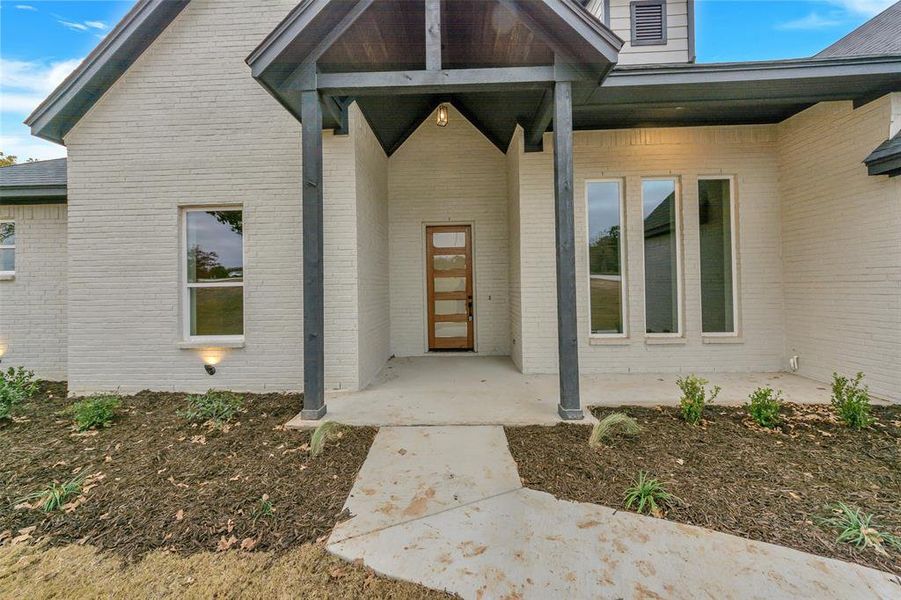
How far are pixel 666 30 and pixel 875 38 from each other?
2.55m

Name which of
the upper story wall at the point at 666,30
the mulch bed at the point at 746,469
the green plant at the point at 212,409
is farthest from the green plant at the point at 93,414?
the upper story wall at the point at 666,30

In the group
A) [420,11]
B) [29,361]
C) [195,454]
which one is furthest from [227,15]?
[29,361]

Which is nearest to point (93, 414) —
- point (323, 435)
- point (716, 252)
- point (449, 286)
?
point (323, 435)

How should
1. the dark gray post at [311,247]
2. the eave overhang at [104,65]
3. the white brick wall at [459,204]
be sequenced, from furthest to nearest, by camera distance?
the white brick wall at [459,204] → the eave overhang at [104,65] → the dark gray post at [311,247]

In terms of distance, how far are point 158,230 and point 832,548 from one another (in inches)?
274

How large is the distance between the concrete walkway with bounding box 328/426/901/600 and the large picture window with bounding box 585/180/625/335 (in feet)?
11.8

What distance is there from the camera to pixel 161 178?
16.2 feet

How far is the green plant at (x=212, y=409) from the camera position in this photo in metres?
3.88

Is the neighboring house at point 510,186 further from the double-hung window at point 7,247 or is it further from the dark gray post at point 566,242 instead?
the double-hung window at point 7,247

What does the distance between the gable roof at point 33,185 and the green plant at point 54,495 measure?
15.5 ft

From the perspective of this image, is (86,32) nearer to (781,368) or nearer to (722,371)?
(722,371)

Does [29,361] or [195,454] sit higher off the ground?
[29,361]

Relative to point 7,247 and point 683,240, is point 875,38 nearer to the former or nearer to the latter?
point 683,240

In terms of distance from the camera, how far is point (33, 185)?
5.31m
